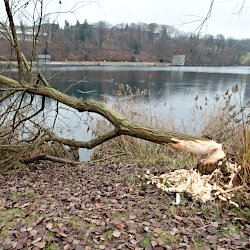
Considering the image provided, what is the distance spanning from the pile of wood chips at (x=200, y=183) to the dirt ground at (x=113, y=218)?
9cm

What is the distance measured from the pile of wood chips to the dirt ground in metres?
0.09

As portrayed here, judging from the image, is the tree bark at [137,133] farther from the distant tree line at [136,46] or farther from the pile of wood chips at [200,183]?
the distant tree line at [136,46]

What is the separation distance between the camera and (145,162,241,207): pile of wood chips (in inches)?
121

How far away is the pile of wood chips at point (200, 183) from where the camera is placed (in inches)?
121

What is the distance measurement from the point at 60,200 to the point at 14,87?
1.94 m

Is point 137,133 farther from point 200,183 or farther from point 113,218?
point 113,218

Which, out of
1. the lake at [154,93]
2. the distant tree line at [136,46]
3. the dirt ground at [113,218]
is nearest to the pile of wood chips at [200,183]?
the dirt ground at [113,218]

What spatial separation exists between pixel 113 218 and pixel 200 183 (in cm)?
105

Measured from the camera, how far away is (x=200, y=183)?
10.7ft

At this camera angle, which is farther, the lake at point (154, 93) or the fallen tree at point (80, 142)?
the lake at point (154, 93)

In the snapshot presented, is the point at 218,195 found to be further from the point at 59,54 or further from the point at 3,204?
the point at 59,54

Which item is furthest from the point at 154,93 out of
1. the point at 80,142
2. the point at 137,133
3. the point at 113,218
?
the point at 113,218

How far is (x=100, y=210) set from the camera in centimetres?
280

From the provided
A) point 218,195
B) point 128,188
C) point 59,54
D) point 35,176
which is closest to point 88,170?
point 35,176
